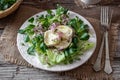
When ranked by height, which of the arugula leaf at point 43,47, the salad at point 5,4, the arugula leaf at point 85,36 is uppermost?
the salad at point 5,4

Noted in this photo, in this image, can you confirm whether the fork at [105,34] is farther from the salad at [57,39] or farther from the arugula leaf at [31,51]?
the arugula leaf at [31,51]

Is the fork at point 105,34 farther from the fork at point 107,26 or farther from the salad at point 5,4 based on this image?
the salad at point 5,4

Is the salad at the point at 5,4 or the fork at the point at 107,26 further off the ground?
the salad at the point at 5,4

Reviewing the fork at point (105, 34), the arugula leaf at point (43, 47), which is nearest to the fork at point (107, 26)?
the fork at point (105, 34)

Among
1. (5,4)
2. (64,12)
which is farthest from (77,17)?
(5,4)

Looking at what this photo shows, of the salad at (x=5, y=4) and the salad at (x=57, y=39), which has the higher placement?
the salad at (x=5, y=4)

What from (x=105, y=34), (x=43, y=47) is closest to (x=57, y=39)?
(x=43, y=47)

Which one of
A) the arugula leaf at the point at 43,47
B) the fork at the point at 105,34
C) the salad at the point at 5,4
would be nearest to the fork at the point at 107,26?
the fork at the point at 105,34

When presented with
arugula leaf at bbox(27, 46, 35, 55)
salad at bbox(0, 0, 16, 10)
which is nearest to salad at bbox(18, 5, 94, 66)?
arugula leaf at bbox(27, 46, 35, 55)

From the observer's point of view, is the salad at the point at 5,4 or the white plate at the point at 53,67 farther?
the salad at the point at 5,4
